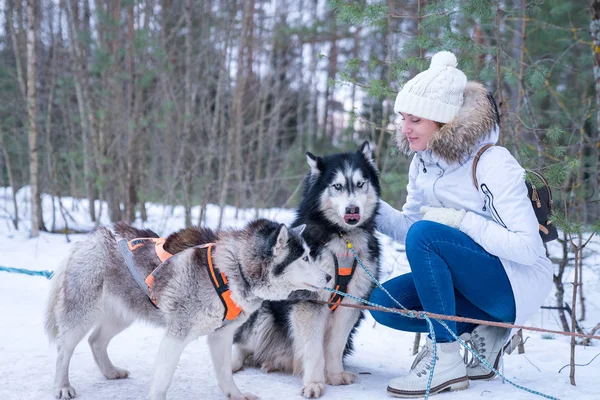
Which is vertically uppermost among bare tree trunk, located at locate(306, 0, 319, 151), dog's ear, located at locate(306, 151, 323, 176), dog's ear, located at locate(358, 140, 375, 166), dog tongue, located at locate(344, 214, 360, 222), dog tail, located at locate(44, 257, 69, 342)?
bare tree trunk, located at locate(306, 0, 319, 151)

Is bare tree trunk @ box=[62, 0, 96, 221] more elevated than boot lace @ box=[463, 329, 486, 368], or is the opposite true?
bare tree trunk @ box=[62, 0, 96, 221]

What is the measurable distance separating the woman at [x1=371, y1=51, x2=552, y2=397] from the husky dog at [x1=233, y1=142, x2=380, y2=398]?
0.40m

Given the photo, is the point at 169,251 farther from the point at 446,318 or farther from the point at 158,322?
the point at 446,318

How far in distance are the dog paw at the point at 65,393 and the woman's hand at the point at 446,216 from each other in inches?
81.0

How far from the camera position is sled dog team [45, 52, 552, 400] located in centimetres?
253

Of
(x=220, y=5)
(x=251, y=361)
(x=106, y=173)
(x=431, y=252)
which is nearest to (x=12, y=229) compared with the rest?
(x=106, y=173)

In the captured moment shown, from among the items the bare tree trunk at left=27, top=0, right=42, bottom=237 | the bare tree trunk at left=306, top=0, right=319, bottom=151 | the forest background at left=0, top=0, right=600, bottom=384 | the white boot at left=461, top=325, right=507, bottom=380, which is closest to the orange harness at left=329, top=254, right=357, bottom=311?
the white boot at left=461, top=325, right=507, bottom=380

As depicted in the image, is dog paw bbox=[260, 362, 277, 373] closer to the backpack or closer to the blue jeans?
the blue jeans

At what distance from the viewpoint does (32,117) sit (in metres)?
7.71

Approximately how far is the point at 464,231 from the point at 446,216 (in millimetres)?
123

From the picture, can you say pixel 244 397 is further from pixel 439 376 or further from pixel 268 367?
pixel 439 376

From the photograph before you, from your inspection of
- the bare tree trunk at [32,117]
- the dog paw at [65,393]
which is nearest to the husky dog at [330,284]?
the dog paw at [65,393]

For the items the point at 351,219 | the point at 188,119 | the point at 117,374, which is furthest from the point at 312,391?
the point at 188,119

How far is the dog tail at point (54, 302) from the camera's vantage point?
2766mm
